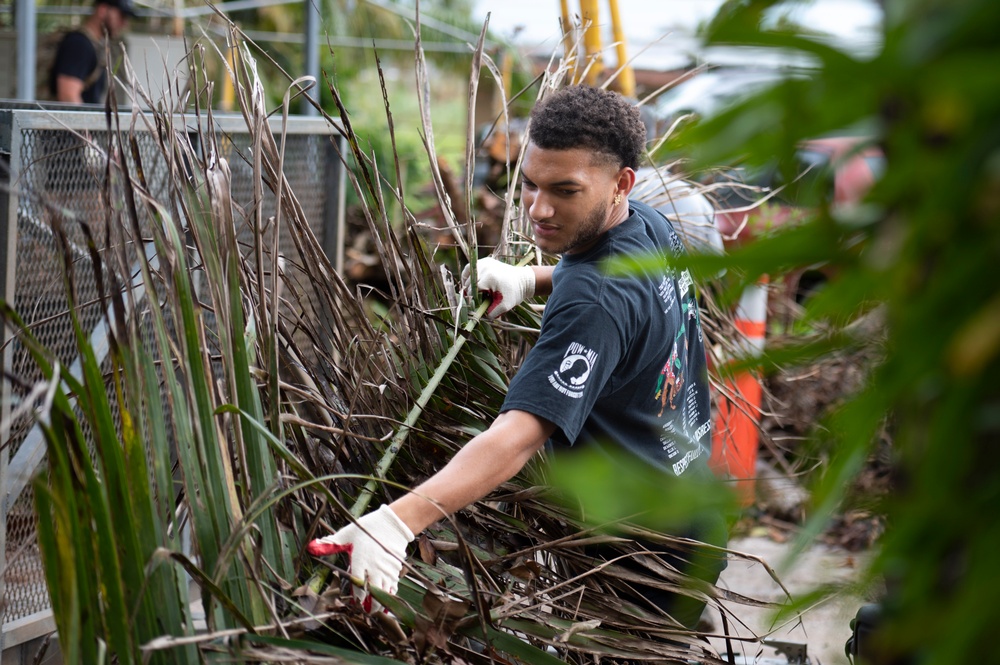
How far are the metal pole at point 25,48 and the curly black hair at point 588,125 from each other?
3.40m

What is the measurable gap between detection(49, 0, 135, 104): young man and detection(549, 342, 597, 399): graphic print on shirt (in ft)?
14.7

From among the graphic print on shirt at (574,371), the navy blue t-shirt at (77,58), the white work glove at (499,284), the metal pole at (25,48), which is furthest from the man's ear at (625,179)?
the navy blue t-shirt at (77,58)

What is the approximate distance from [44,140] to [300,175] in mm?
1280

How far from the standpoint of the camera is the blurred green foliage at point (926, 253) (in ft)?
1.83

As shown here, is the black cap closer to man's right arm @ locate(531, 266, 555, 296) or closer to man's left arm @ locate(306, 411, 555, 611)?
man's right arm @ locate(531, 266, 555, 296)

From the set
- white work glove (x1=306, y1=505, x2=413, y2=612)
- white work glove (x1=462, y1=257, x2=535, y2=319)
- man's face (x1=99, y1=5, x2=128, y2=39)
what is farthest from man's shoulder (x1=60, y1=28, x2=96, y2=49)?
→ white work glove (x1=306, y1=505, x2=413, y2=612)

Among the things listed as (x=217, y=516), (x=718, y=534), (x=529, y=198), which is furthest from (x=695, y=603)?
(x=217, y=516)

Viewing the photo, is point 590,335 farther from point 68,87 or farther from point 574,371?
point 68,87

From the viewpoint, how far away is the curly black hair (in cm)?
210

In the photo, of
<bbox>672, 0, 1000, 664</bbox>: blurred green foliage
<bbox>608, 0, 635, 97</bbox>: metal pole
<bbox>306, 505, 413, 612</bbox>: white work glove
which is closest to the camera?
<bbox>672, 0, 1000, 664</bbox>: blurred green foliage

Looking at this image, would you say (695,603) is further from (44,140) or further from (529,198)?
(44,140)

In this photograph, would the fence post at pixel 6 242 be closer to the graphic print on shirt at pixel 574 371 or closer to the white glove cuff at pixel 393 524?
the white glove cuff at pixel 393 524

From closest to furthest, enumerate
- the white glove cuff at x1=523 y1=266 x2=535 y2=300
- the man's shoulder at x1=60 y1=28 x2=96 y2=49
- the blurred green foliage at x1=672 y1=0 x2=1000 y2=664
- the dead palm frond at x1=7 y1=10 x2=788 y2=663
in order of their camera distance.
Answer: the blurred green foliage at x1=672 y1=0 x2=1000 y2=664
the dead palm frond at x1=7 y1=10 x2=788 y2=663
the white glove cuff at x1=523 y1=266 x2=535 y2=300
the man's shoulder at x1=60 y1=28 x2=96 y2=49

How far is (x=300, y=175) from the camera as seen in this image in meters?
3.71
